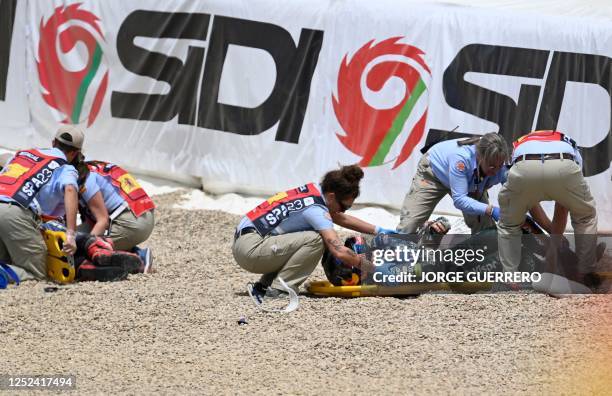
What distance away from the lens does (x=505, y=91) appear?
1045 centimetres

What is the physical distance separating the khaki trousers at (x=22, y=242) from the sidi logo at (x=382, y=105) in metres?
3.82

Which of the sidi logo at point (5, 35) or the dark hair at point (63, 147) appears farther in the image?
the sidi logo at point (5, 35)

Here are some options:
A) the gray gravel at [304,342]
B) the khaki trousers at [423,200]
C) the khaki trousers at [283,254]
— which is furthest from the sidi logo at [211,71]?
the khaki trousers at [283,254]

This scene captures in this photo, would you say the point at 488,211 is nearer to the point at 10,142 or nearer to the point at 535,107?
the point at 535,107

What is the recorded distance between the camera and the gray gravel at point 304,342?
5715 mm

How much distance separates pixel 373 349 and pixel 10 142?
25.5 feet

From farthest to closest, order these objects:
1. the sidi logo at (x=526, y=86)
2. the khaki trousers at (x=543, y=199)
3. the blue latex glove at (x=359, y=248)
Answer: the sidi logo at (x=526, y=86) → the blue latex glove at (x=359, y=248) → the khaki trousers at (x=543, y=199)

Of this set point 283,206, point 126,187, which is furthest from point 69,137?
point 283,206

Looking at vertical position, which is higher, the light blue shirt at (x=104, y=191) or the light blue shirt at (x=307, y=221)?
the light blue shirt at (x=307, y=221)

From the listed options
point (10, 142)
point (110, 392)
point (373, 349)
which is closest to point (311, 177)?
point (10, 142)

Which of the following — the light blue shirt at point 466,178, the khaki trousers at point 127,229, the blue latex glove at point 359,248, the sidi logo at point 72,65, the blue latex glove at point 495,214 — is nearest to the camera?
the blue latex glove at point 359,248

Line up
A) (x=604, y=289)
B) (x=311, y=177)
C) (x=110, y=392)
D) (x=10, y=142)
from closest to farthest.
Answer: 1. (x=110, y=392)
2. (x=604, y=289)
3. (x=311, y=177)
4. (x=10, y=142)

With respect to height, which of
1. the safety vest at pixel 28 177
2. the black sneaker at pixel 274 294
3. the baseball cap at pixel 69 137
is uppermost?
the baseball cap at pixel 69 137

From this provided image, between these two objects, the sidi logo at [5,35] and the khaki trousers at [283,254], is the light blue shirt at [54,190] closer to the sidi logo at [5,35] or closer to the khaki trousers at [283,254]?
the khaki trousers at [283,254]
